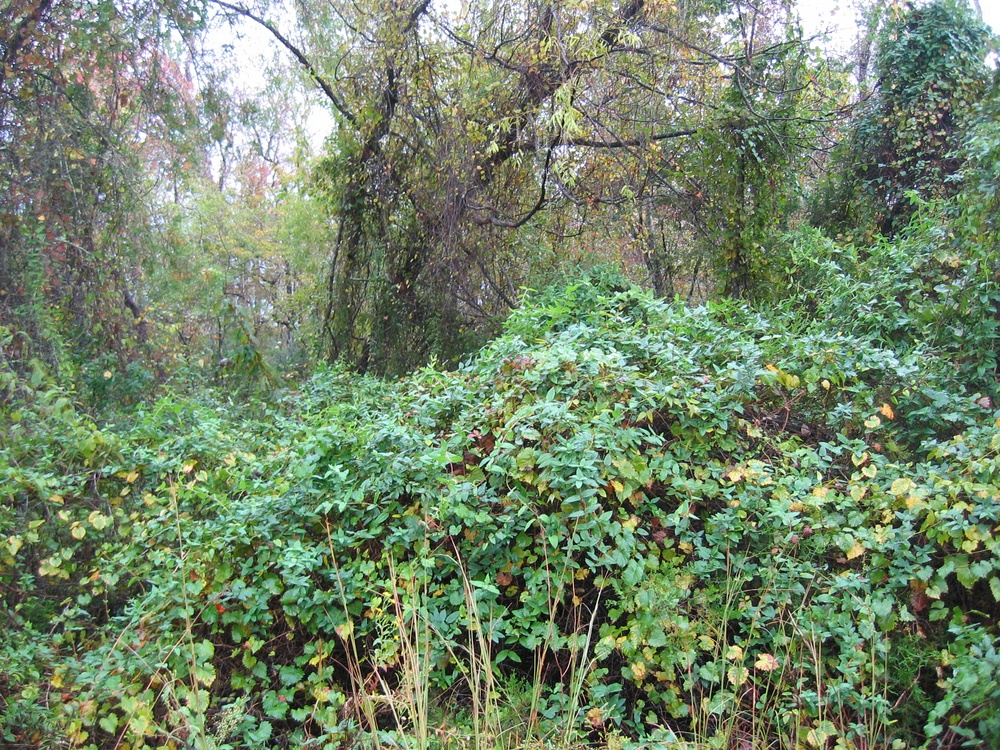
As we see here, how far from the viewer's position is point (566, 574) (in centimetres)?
263

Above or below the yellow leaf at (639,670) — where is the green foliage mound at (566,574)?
above

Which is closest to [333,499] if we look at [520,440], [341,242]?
[520,440]

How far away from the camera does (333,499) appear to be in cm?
299

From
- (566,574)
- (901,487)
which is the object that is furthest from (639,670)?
(901,487)

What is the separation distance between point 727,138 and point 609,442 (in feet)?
16.1

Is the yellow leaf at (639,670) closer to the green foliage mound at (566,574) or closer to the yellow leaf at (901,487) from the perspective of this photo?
the green foliage mound at (566,574)

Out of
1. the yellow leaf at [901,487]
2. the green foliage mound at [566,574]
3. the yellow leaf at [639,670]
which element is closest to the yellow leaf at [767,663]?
the green foliage mound at [566,574]

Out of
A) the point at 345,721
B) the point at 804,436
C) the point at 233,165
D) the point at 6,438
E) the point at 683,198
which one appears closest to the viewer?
the point at 345,721

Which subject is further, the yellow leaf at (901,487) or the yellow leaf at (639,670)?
the yellow leaf at (901,487)

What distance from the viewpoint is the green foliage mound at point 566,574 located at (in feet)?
7.89

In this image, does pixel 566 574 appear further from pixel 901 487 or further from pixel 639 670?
pixel 901 487

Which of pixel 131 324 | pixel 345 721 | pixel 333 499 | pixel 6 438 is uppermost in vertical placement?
pixel 131 324

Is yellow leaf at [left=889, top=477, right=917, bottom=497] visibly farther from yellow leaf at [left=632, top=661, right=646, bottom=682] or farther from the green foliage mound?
yellow leaf at [left=632, top=661, right=646, bottom=682]

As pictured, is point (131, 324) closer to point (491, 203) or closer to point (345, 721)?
point (491, 203)
